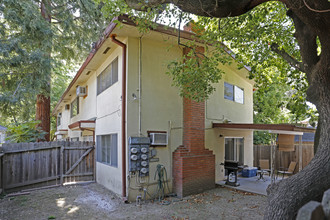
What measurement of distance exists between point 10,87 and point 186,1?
1017 cm

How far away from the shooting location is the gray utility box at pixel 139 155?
681 centimetres

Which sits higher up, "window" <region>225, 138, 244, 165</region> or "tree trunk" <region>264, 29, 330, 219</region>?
"tree trunk" <region>264, 29, 330, 219</region>

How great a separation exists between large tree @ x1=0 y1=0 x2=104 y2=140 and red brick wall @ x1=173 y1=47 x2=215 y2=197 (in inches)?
247

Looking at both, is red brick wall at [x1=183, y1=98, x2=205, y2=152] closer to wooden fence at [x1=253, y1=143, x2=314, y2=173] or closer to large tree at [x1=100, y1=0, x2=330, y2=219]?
large tree at [x1=100, y1=0, x2=330, y2=219]

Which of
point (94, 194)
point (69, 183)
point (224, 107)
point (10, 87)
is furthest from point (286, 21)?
point (10, 87)

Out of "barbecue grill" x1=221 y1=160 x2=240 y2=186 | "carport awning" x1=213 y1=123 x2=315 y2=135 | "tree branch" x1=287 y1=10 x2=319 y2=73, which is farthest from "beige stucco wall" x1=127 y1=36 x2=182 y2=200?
"tree branch" x1=287 y1=10 x2=319 y2=73

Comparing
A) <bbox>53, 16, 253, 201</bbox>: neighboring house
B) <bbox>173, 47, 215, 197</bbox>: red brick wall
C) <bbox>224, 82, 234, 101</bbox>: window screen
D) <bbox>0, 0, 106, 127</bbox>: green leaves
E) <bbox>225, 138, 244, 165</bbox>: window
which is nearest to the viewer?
<bbox>53, 16, 253, 201</bbox>: neighboring house

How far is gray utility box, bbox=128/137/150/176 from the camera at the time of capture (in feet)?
22.3

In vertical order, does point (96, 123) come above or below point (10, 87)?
below

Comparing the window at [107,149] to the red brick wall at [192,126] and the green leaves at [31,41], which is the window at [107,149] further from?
the green leaves at [31,41]

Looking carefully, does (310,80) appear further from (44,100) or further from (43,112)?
(43,112)

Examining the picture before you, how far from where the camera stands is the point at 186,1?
353 cm

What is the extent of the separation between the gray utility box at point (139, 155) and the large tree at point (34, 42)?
5.85 m

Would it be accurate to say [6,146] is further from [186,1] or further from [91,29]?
[186,1]
